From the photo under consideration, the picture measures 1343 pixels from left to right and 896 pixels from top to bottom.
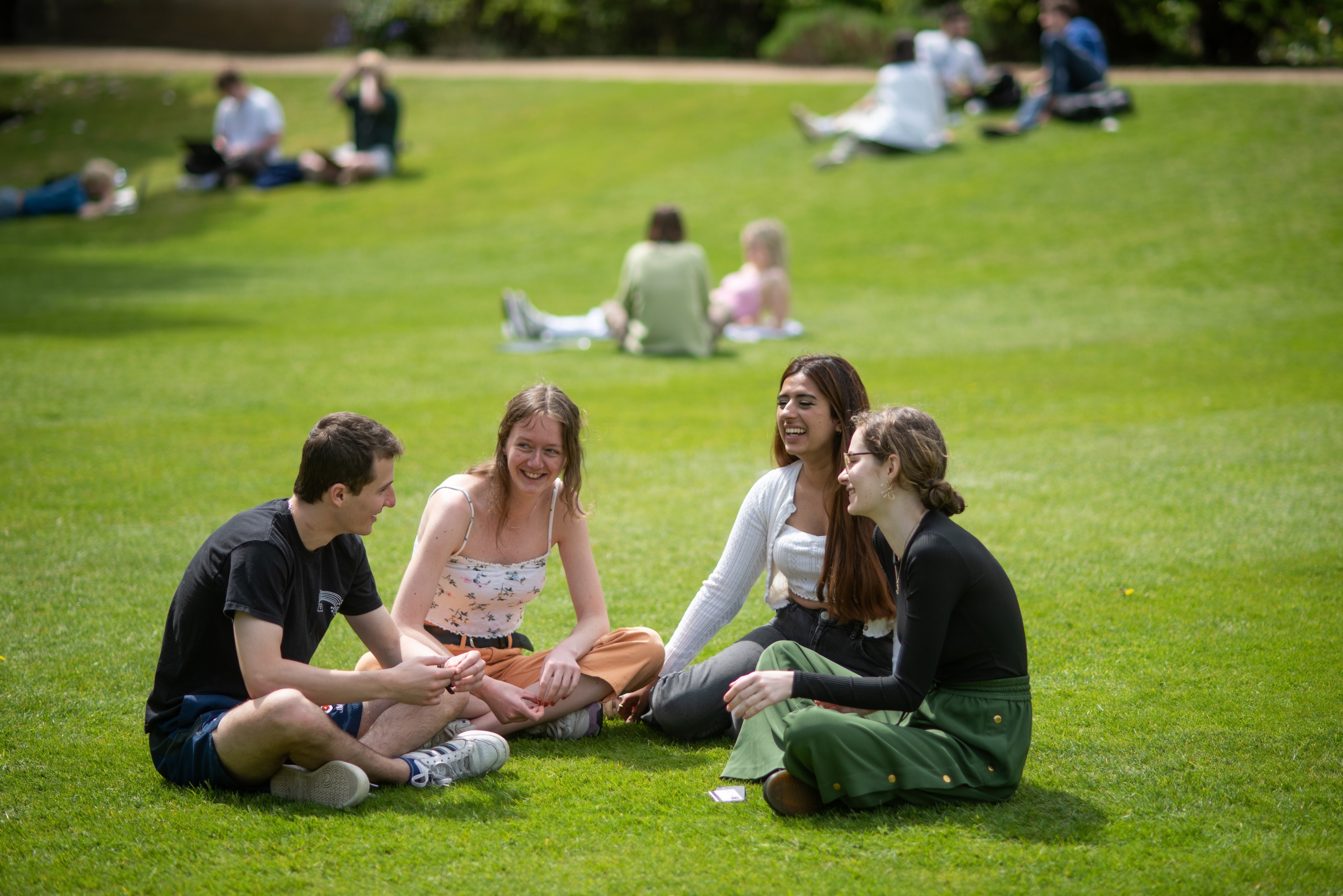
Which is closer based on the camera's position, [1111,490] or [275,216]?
[1111,490]

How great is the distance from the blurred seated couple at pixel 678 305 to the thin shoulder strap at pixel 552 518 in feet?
28.2

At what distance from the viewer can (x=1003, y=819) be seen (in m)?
4.09

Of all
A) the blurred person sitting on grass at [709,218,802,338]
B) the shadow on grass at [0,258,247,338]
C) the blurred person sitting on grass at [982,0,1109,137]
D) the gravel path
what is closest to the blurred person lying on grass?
the blurred person sitting on grass at [709,218,802,338]

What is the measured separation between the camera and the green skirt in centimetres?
400

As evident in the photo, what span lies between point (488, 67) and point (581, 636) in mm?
30235

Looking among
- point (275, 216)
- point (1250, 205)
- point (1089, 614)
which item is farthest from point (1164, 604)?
point (275, 216)

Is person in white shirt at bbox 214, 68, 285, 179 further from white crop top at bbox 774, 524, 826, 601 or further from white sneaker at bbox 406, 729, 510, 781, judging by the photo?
white sneaker at bbox 406, 729, 510, 781

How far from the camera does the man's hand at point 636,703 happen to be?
5.15 metres

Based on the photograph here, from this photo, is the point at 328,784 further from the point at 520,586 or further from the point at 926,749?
the point at 926,749

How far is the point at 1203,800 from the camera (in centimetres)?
424

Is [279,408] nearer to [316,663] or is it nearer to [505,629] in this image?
[316,663]

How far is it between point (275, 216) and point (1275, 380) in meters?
18.9

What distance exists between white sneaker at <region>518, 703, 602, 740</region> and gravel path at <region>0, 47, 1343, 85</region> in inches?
929

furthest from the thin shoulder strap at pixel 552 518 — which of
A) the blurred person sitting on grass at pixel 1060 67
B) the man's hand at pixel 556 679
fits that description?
the blurred person sitting on grass at pixel 1060 67
